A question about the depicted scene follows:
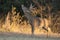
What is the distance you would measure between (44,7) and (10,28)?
3026 mm

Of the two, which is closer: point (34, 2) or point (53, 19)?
point (53, 19)

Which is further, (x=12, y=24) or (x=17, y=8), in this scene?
(x=17, y=8)

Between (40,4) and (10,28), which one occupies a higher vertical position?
(40,4)

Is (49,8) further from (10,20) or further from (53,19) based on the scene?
(10,20)

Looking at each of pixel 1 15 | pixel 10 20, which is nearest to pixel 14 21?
pixel 10 20

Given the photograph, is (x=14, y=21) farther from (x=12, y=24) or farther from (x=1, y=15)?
(x=1, y=15)

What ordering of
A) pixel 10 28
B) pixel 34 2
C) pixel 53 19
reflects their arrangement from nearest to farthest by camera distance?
1. pixel 10 28
2. pixel 53 19
3. pixel 34 2

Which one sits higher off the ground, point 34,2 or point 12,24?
point 34,2

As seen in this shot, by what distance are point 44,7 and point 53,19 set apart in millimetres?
1133

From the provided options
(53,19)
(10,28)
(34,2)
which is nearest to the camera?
(10,28)

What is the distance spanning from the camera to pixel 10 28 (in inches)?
623

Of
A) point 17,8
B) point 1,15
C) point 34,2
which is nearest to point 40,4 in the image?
point 34,2

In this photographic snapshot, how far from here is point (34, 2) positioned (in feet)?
59.1

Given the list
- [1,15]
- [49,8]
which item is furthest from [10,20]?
[49,8]
